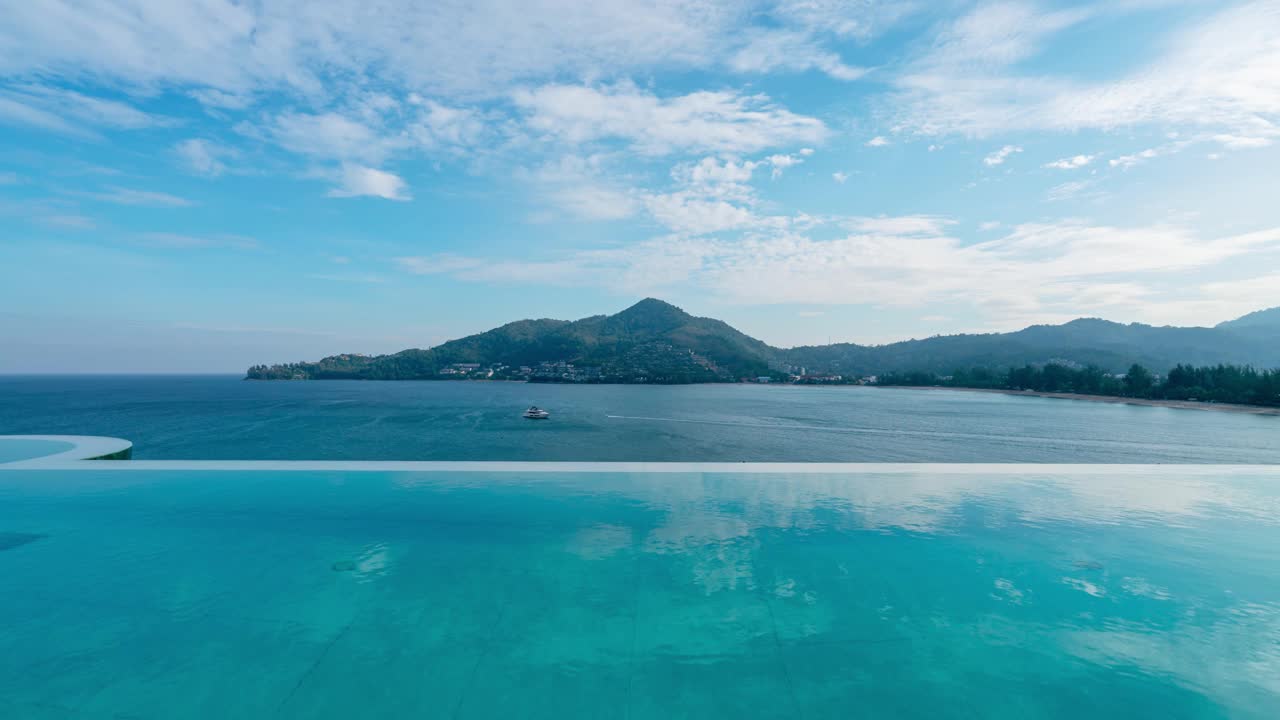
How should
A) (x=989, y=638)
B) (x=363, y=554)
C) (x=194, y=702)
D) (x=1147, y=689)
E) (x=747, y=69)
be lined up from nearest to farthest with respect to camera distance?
1. (x=194, y=702)
2. (x=1147, y=689)
3. (x=989, y=638)
4. (x=363, y=554)
5. (x=747, y=69)

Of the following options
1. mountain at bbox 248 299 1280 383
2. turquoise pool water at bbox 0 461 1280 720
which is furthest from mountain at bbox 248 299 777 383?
turquoise pool water at bbox 0 461 1280 720

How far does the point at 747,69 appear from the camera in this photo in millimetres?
15094

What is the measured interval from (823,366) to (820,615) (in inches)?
4841

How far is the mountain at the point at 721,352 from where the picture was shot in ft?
300

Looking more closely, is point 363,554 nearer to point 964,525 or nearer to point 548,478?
point 548,478

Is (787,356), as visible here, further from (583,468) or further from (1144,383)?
(583,468)

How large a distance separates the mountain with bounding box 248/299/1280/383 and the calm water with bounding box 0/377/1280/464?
158 feet

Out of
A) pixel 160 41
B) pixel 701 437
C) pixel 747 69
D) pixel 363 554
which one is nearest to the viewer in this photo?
pixel 363 554

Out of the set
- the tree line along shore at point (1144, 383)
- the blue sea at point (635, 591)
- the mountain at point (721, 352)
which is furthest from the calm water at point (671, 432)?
the mountain at point (721, 352)

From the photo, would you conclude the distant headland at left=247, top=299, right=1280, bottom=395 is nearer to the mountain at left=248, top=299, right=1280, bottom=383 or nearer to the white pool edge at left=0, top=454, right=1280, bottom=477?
the mountain at left=248, top=299, right=1280, bottom=383

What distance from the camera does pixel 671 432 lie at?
3491 centimetres

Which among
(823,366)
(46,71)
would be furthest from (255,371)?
(46,71)

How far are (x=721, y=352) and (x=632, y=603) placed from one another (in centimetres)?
10795

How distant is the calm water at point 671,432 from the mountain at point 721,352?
48.0 m
